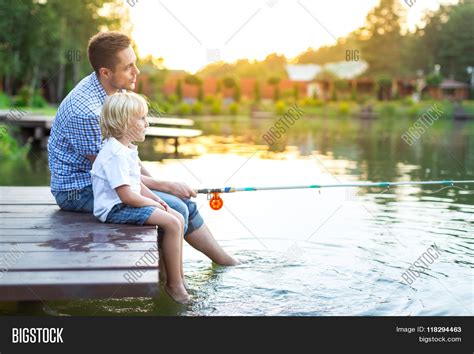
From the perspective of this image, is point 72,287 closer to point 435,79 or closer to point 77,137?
point 77,137

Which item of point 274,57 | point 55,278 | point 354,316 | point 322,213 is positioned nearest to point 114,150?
point 55,278

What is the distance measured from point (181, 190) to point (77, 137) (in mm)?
598

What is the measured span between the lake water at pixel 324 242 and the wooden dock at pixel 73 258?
40cm

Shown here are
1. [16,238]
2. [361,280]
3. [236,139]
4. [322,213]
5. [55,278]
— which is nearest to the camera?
[55,278]

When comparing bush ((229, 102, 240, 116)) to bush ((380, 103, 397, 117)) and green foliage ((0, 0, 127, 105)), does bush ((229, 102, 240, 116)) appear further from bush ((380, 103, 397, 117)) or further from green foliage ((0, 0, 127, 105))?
bush ((380, 103, 397, 117))

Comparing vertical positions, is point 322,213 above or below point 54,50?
below

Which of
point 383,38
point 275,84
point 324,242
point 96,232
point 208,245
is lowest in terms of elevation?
point 324,242

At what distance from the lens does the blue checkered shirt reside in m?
3.62

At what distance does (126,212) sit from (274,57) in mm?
62382

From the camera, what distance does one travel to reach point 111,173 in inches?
135

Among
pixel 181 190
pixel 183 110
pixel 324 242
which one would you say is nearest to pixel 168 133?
pixel 324 242

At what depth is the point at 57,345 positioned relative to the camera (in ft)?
9.68

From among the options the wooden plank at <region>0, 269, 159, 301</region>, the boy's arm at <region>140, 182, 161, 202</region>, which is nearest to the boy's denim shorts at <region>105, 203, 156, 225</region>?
the boy's arm at <region>140, 182, 161, 202</region>

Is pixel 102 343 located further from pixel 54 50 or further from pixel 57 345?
pixel 54 50
